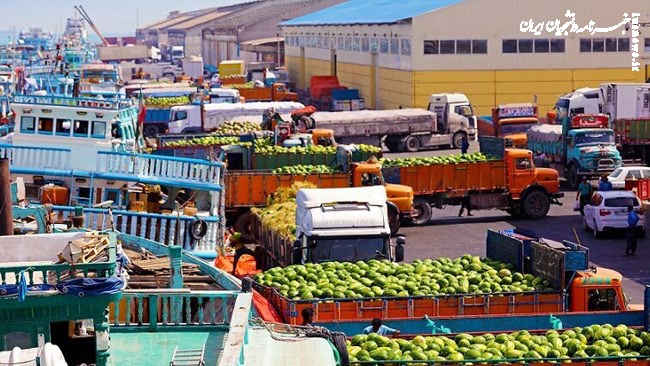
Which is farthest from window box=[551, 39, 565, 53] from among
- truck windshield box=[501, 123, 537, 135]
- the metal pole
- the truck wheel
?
the metal pole

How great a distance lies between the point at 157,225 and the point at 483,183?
1184 cm

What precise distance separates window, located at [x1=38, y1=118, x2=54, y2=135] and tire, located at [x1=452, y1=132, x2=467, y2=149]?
29.1 meters

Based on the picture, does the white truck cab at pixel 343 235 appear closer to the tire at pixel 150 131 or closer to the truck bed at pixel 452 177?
the truck bed at pixel 452 177

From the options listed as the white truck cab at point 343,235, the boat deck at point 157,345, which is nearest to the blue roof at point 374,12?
the white truck cab at point 343,235


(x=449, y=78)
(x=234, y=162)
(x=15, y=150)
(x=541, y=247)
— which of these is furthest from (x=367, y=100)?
(x=541, y=247)

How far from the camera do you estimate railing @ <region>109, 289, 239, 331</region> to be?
13.1 metres

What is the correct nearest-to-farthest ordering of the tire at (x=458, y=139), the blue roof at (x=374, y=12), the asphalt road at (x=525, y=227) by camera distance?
the asphalt road at (x=525, y=227) → the tire at (x=458, y=139) → the blue roof at (x=374, y=12)

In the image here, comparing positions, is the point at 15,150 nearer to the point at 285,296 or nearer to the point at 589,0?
the point at 285,296

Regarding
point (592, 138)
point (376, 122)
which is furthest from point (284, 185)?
point (376, 122)

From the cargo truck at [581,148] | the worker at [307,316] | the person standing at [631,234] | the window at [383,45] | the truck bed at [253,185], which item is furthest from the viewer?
the window at [383,45]

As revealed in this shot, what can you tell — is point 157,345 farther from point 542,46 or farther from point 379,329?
point 542,46

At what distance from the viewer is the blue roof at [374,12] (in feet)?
229

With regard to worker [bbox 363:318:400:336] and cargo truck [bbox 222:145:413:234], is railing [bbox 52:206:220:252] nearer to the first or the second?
cargo truck [bbox 222:145:413:234]

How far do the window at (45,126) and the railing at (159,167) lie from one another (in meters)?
1.73
